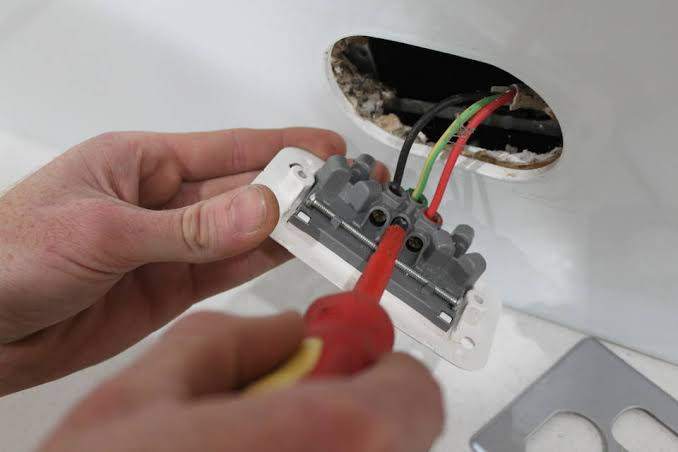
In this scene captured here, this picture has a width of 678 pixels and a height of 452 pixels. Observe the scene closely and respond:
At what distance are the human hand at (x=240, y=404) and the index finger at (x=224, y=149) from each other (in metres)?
0.35

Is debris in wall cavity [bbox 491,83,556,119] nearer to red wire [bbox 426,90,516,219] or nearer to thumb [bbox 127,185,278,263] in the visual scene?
red wire [bbox 426,90,516,219]

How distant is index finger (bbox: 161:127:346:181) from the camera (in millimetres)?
583

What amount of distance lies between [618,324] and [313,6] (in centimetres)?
48

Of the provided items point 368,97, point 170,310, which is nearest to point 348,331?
point 368,97

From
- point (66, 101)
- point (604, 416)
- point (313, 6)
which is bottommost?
point (604, 416)

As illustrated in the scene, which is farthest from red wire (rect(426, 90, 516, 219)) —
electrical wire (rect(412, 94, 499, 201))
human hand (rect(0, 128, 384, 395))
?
human hand (rect(0, 128, 384, 395))

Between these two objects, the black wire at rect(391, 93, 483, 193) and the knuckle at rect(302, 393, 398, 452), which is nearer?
the knuckle at rect(302, 393, 398, 452)

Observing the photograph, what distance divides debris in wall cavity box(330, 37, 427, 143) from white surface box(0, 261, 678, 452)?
0.26 meters

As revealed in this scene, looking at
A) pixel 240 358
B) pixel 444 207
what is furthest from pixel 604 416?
pixel 240 358

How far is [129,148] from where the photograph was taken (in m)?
0.55

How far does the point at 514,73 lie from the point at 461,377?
398 millimetres

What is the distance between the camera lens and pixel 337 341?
0.75 ft

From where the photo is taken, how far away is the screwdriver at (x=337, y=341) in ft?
0.72

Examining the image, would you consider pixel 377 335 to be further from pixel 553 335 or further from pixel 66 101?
pixel 66 101
